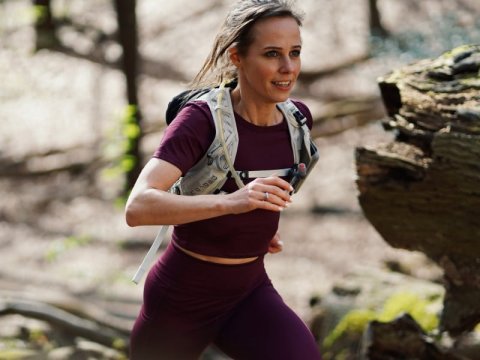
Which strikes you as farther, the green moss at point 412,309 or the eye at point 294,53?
the green moss at point 412,309

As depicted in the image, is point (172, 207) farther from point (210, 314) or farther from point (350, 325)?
point (350, 325)

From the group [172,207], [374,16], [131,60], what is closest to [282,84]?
[172,207]

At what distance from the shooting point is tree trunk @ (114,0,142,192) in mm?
9477

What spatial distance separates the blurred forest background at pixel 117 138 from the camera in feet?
23.7

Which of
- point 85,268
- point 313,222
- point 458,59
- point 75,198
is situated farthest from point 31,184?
point 458,59

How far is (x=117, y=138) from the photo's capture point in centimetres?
957

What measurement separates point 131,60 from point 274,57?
24.3 ft

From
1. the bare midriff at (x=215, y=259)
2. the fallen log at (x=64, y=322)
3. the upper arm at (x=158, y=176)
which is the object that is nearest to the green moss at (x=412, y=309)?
the fallen log at (x=64, y=322)

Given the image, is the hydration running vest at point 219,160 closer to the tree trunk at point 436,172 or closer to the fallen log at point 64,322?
the tree trunk at point 436,172

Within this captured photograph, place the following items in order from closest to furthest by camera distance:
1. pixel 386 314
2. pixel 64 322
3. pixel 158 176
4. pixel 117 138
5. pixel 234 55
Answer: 1. pixel 158 176
2. pixel 234 55
3. pixel 386 314
4. pixel 64 322
5. pixel 117 138

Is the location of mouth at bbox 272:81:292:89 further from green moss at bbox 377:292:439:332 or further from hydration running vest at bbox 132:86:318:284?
green moss at bbox 377:292:439:332

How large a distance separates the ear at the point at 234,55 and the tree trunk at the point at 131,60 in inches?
252

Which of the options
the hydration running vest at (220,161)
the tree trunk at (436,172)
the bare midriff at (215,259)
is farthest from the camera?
the tree trunk at (436,172)

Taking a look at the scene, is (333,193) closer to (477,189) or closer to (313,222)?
(313,222)
